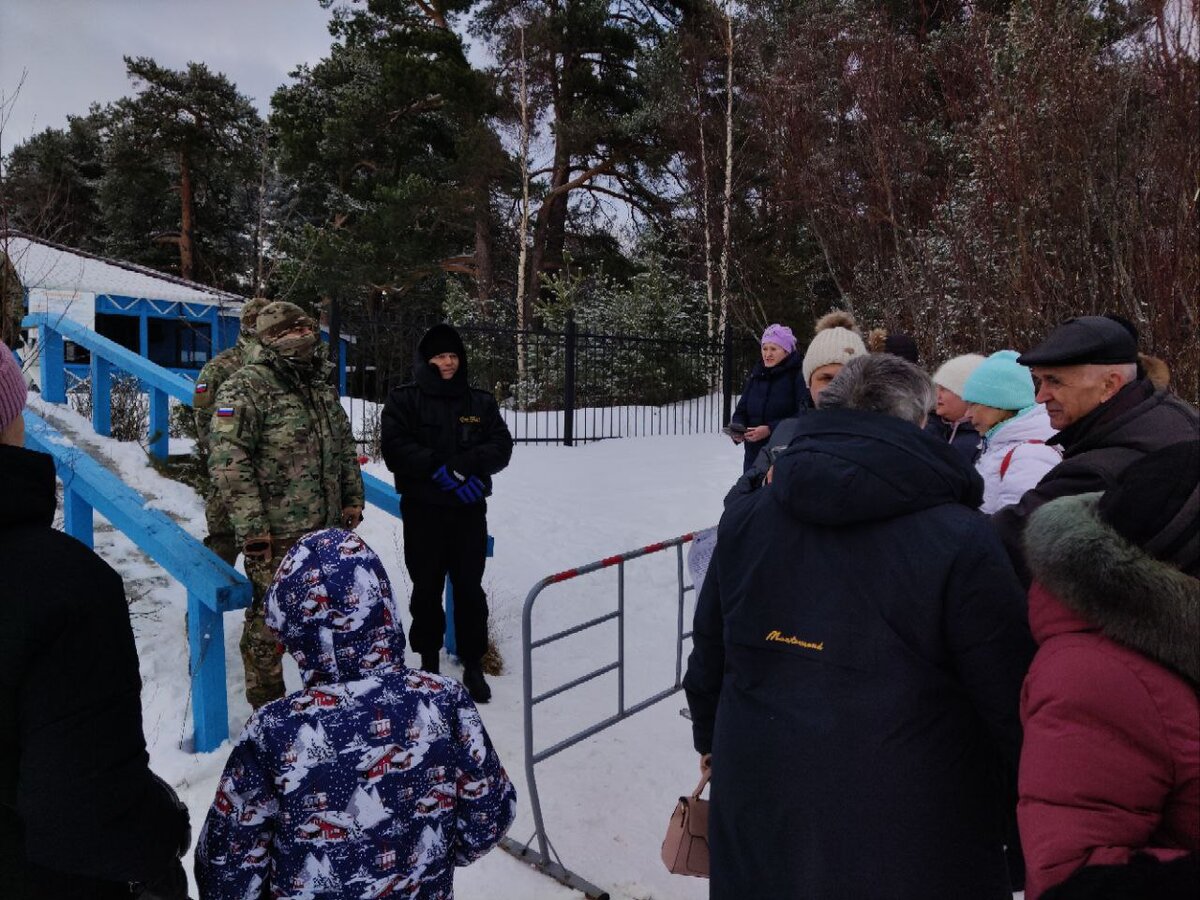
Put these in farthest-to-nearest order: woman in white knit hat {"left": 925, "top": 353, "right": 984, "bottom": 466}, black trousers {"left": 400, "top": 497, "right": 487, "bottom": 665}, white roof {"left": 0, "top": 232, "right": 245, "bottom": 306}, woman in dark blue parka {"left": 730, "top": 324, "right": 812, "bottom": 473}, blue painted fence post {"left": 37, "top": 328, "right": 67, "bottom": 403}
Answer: white roof {"left": 0, "top": 232, "right": 245, "bottom": 306}
blue painted fence post {"left": 37, "top": 328, "right": 67, "bottom": 403}
woman in dark blue parka {"left": 730, "top": 324, "right": 812, "bottom": 473}
black trousers {"left": 400, "top": 497, "right": 487, "bottom": 665}
woman in white knit hat {"left": 925, "top": 353, "right": 984, "bottom": 466}

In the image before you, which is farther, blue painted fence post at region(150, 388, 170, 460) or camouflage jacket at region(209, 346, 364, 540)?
blue painted fence post at region(150, 388, 170, 460)

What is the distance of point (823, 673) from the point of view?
168cm

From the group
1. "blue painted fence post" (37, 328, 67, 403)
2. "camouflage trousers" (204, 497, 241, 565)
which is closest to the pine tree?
"blue painted fence post" (37, 328, 67, 403)

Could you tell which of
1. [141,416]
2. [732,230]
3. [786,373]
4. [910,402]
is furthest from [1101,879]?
[732,230]

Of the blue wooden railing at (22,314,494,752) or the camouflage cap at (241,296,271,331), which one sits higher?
the camouflage cap at (241,296,271,331)

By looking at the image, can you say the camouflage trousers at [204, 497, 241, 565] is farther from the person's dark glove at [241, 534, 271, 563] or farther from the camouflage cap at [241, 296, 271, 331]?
the camouflage cap at [241, 296, 271, 331]

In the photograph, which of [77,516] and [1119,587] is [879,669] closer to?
[1119,587]

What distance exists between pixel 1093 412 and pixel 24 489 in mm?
2358

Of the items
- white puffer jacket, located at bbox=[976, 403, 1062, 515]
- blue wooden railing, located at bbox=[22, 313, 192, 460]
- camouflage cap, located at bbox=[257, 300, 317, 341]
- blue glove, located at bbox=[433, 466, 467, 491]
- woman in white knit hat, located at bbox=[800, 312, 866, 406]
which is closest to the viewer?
white puffer jacket, located at bbox=[976, 403, 1062, 515]

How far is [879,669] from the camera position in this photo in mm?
1623

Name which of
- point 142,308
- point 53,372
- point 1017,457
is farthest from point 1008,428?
point 142,308

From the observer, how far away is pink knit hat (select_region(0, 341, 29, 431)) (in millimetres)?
1471

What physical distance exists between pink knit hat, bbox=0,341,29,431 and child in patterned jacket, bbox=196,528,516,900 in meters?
0.56

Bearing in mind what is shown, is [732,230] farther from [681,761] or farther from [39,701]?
[39,701]
